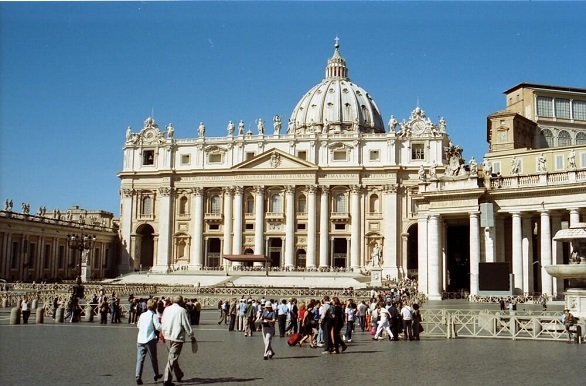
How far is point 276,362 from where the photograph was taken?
1480 centimetres

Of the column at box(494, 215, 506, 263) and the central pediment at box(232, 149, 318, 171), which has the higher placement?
the central pediment at box(232, 149, 318, 171)

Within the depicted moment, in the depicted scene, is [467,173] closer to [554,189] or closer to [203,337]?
[554,189]

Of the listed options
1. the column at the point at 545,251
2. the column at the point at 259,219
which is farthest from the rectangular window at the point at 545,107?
the column at the point at 259,219

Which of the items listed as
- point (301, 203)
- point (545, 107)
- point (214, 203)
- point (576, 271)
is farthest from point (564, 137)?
point (214, 203)

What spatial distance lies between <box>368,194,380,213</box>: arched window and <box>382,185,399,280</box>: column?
3.67ft

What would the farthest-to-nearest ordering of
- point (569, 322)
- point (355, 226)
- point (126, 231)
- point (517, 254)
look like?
1. point (126, 231)
2. point (355, 226)
3. point (517, 254)
4. point (569, 322)

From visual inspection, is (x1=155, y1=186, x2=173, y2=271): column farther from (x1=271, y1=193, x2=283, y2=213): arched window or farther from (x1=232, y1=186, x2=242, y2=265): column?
(x1=271, y1=193, x2=283, y2=213): arched window

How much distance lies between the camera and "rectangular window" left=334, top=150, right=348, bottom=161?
79500mm

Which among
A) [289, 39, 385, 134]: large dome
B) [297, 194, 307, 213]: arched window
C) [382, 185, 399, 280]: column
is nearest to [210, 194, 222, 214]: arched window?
[297, 194, 307, 213]: arched window

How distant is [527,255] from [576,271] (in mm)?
16460

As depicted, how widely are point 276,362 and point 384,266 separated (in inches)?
2426

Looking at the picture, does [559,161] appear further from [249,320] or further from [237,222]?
[237,222]

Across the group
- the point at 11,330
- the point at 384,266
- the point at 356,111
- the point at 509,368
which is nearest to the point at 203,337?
the point at 11,330

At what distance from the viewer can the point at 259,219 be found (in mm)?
79375
